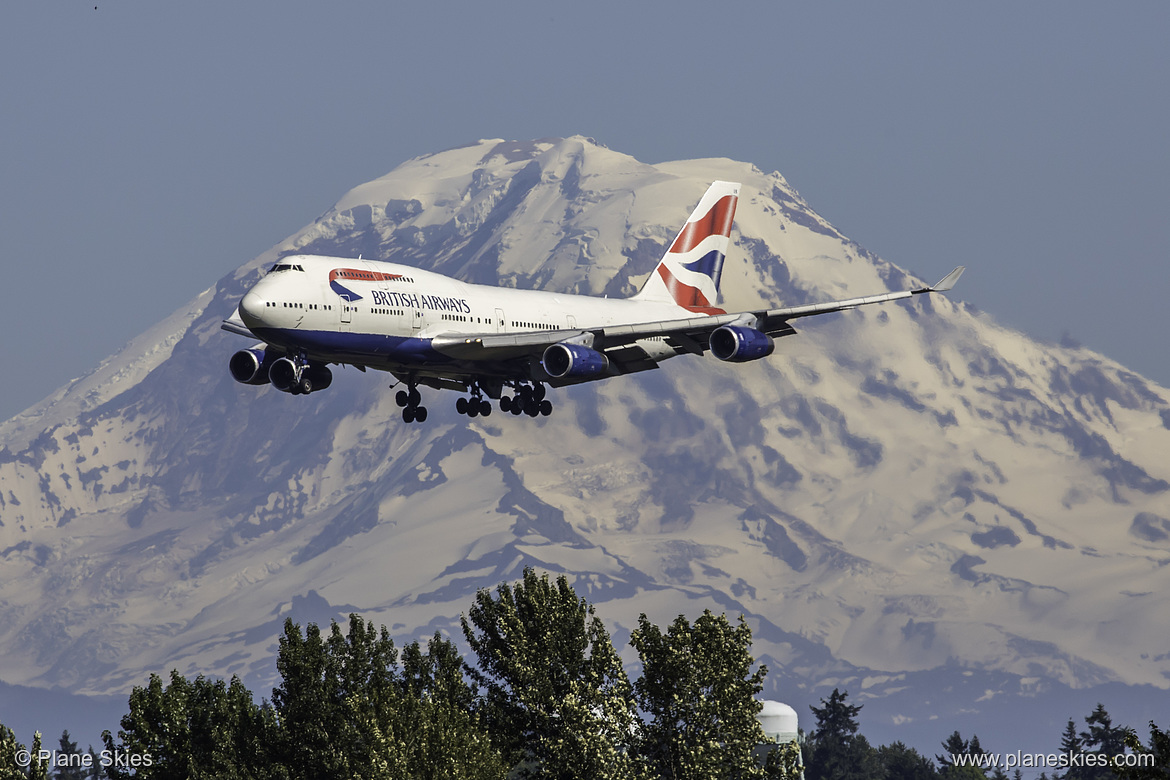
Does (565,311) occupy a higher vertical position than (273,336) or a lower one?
higher

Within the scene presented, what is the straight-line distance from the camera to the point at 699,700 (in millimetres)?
57094

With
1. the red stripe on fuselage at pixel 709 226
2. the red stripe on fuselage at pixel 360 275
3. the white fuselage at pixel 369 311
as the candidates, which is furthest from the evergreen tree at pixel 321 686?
the red stripe on fuselage at pixel 709 226

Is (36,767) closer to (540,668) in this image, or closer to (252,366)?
(540,668)

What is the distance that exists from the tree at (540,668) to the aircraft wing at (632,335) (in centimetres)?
1444

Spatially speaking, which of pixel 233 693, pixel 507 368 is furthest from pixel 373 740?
pixel 507 368

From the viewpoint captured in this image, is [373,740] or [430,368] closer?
[373,740]

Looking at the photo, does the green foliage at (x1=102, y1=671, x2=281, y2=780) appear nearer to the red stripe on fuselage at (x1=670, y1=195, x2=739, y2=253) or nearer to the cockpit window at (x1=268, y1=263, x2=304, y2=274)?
the cockpit window at (x1=268, y1=263, x2=304, y2=274)

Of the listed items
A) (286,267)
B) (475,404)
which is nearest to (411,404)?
(475,404)

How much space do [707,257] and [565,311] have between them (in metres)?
22.5

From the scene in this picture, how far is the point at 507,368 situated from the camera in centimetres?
8438

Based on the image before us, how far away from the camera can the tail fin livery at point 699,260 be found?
104688mm

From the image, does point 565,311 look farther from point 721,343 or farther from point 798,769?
point 798,769

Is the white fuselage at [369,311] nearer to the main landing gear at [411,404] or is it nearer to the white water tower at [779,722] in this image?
the main landing gear at [411,404]

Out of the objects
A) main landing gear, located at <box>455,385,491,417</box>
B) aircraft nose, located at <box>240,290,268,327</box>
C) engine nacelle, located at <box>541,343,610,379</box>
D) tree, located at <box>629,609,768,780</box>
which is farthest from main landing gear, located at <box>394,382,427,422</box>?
tree, located at <box>629,609,768,780</box>
